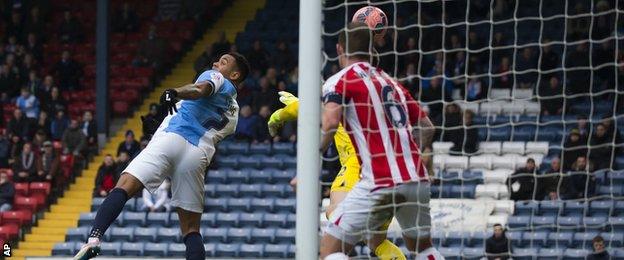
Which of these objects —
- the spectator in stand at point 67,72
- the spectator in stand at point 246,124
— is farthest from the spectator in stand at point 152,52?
the spectator in stand at point 246,124

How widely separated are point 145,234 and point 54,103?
12.8 feet

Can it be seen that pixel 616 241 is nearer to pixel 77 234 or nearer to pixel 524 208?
pixel 524 208

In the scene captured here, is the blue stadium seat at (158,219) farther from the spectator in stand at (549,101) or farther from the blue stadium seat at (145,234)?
the spectator in stand at (549,101)

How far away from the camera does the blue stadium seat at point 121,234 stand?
2009 centimetres

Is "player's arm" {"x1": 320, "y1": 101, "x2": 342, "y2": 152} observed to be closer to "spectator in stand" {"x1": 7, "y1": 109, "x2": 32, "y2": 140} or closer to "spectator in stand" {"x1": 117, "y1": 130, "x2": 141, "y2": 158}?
"spectator in stand" {"x1": 117, "y1": 130, "x2": 141, "y2": 158}

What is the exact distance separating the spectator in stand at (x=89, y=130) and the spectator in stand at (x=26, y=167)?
1.05 metres

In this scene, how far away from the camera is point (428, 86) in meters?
19.5

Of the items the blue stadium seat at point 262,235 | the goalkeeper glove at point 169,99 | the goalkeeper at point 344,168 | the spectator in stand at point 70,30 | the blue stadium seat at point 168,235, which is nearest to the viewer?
the goalkeeper glove at point 169,99

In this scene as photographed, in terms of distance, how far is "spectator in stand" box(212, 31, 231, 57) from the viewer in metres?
23.0

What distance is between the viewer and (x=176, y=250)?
1941cm

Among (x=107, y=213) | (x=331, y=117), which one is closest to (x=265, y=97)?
(x=107, y=213)

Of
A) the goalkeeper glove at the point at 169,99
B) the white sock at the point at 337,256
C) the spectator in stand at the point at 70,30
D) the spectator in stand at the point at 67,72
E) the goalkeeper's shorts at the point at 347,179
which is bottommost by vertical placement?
the white sock at the point at 337,256

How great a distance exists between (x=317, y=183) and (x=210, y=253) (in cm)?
1104

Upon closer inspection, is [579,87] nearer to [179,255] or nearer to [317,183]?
[179,255]
